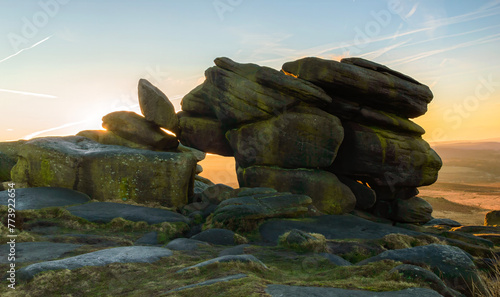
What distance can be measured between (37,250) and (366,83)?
71.2 ft

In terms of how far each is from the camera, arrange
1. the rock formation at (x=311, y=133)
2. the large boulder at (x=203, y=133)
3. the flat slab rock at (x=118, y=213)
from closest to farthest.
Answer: the flat slab rock at (x=118, y=213) < the rock formation at (x=311, y=133) < the large boulder at (x=203, y=133)

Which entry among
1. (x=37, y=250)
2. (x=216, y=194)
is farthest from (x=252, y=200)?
(x=37, y=250)

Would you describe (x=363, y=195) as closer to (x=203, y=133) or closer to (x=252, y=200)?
(x=252, y=200)

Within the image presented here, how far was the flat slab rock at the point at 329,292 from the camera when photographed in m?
5.40

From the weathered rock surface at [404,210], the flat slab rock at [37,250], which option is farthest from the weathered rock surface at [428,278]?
the weathered rock surface at [404,210]

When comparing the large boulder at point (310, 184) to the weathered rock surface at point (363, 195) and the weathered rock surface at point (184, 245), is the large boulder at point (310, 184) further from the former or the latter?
the weathered rock surface at point (184, 245)

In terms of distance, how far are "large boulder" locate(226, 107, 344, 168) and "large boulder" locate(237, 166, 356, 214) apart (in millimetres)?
663

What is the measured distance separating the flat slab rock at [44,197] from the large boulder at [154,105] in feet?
27.1

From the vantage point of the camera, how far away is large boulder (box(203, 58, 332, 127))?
24562mm

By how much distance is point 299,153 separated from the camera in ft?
81.2

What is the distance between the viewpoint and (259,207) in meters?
17.7

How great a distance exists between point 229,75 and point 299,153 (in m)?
7.94

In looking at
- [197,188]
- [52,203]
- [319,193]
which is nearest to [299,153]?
[319,193]

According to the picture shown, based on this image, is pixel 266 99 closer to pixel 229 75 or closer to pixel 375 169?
pixel 229 75
